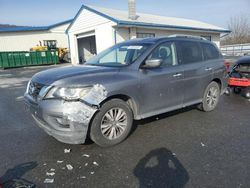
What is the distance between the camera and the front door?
3811 mm

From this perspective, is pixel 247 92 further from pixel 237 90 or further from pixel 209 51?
pixel 209 51

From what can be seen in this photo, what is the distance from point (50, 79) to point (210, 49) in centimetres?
413

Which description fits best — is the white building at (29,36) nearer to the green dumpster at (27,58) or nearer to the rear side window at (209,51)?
the green dumpster at (27,58)

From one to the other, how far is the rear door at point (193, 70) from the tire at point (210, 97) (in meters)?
0.19

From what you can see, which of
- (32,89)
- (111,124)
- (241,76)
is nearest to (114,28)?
(241,76)

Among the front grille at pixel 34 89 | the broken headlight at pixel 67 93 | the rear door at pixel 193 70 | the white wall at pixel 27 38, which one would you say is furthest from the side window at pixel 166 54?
the white wall at pixel 27 38

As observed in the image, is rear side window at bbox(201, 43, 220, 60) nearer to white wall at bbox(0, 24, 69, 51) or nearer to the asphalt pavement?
the asphalt pavement

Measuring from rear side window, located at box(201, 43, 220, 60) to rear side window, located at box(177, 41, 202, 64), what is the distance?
22 cm

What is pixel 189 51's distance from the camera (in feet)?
15.3

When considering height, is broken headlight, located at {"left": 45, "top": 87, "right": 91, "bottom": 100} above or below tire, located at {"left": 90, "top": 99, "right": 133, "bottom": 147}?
above

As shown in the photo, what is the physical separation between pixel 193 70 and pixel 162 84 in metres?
1.07

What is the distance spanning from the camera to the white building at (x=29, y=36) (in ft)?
89.2

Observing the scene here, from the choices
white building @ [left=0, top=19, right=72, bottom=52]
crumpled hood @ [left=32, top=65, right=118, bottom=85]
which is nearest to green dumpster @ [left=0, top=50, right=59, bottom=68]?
white building @ [left=0, top=19, right=72, bottom=52]

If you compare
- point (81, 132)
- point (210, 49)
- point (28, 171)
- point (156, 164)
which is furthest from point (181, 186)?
point (210, 49)
